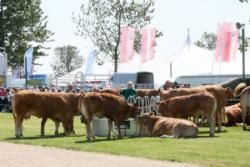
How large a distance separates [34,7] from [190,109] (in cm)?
4995

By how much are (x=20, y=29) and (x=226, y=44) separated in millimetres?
32794

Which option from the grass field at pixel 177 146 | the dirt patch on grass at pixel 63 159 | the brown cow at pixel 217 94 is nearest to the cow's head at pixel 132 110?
the grass field at pixel 177 146

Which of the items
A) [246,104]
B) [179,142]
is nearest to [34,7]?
[246,104]

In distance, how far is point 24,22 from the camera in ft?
214

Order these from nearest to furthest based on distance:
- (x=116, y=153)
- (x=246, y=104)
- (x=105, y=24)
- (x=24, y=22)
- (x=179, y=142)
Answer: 1. (x=116, y=153)
2. (x=179, y=142)
3. (x=246, y=104)
4. (x=105, y=24)
5. (x=24, y=22)

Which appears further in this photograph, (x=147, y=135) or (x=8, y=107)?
(x=8, y=107)

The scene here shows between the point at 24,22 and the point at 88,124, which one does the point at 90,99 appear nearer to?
the point at 88,124

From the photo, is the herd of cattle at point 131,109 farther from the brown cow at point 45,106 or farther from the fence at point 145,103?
the fence at point 145,103

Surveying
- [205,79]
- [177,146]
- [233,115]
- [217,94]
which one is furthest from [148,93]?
[205,79]

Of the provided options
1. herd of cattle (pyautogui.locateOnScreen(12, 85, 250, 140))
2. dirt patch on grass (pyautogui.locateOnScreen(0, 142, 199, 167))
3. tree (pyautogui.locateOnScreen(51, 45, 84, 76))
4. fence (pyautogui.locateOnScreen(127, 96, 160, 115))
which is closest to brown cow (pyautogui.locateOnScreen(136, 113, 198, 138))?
herd of cattle (pyautogui.locateOnScreen(12, 85, 250, 140))

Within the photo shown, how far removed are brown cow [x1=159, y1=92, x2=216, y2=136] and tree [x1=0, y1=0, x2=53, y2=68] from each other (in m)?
46.1

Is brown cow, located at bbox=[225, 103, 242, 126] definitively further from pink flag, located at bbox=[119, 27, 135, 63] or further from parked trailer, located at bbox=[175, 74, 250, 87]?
pink flag, located at bbox=[119, 27, 135, 63]

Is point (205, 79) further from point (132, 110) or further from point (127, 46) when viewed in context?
point (132, 110)

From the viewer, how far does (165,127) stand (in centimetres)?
1814
